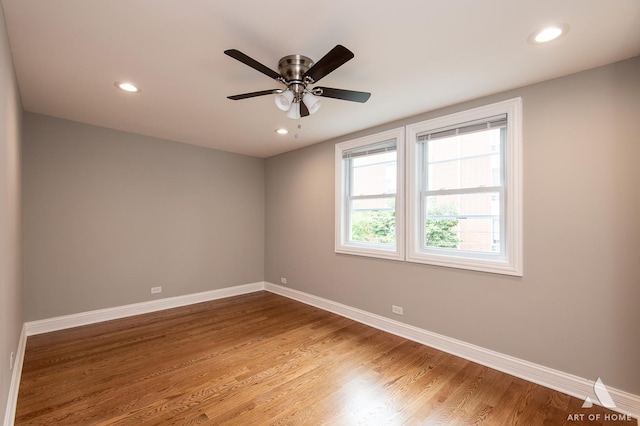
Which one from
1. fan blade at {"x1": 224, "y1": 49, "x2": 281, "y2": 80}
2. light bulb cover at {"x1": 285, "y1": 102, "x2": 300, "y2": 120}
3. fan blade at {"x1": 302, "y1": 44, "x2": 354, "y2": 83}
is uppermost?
fan blade at {"x1": 302, "y1": 44, "x2": 354, "y2": 83}

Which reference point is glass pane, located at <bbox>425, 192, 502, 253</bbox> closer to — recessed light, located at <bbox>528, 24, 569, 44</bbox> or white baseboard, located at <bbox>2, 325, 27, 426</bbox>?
recessed light, located at <bbox>528, 24, 569, 44</bbox>

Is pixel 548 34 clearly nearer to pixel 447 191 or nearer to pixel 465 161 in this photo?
pixel 465 161

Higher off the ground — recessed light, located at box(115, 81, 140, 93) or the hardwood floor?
recessed light, located at box(115, 81, 140, 93)

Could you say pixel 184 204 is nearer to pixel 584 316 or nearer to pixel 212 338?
pixel 212 338

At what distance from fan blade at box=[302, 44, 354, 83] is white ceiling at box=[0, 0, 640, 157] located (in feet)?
0.76

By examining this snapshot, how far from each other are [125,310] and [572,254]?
204 inches

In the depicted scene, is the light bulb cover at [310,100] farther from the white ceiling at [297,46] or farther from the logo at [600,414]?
the logo at [600,414]

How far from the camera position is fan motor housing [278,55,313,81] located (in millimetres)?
2080

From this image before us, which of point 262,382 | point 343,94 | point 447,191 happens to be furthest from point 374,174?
point 262,382

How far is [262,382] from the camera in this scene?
2445mm

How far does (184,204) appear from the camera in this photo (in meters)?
4.60

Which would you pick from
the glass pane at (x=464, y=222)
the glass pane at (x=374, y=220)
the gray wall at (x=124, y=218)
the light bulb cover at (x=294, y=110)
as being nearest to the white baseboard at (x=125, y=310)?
the gray wall at (x=124, y=218)

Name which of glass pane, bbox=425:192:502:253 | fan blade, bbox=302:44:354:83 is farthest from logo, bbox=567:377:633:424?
fan blade, bbox=302:44:354:83

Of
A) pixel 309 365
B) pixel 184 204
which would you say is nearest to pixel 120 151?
pixel 184 204
